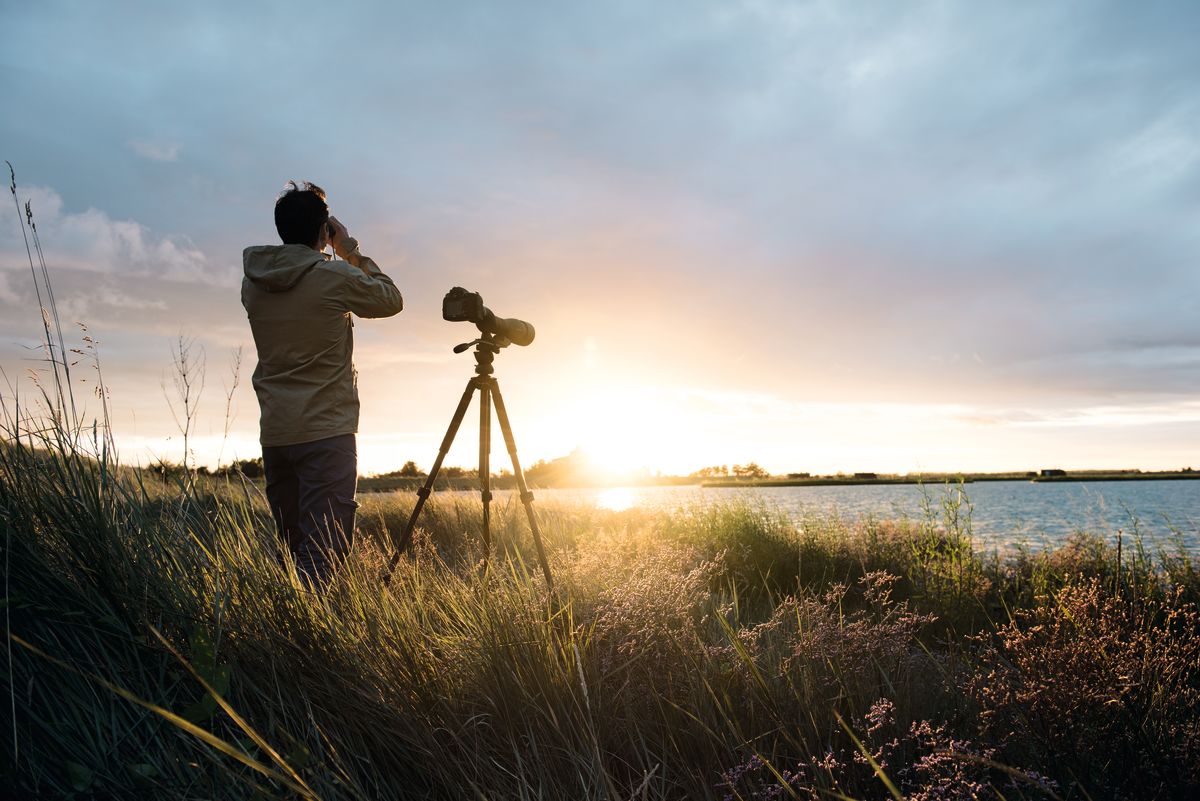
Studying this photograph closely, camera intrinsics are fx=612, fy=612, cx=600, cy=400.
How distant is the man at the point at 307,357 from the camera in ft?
11.2

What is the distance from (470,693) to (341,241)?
9.52 ft

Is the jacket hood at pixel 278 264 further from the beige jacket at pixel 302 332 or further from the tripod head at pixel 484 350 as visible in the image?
the tripod head at pixel 484 350

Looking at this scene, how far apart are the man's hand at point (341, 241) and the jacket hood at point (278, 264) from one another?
1.20 feet

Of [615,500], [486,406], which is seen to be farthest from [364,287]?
[615,500]

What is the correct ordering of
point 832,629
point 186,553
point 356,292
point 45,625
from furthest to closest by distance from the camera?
point 356,292 < point 832,629 < point 186,553 < point 45,625

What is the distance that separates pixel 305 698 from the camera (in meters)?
1.74

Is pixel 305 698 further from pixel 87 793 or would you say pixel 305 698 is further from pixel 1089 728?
pixel 1089 728

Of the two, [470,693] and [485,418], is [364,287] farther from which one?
[470,693]

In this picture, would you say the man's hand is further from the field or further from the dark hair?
the field

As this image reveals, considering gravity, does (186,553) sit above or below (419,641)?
above

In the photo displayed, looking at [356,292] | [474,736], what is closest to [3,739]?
[474,736]

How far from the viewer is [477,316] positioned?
11.3 ft

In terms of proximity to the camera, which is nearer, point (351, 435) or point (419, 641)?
point (419, 641)

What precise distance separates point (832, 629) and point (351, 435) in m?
2.77
